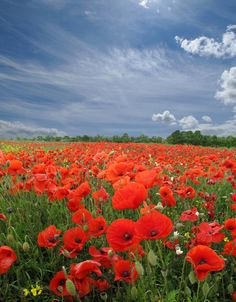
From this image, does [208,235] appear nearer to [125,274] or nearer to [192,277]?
[192,277]

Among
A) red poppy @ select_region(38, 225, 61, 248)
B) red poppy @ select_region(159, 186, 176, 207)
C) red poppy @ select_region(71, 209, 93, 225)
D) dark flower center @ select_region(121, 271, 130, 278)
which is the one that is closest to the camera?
dark flower center @ select_region(121, 271, 130, 278)

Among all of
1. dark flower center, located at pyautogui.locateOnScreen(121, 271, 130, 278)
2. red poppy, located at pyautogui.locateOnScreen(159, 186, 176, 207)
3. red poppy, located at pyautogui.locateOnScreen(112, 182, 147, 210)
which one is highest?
red poppy, located at pyautogui.locateOnScreen(112, 182, 147, 210)

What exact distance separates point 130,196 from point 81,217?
692 millimetres

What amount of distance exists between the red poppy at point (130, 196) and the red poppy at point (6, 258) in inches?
24.4

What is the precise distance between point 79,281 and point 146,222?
61 cm

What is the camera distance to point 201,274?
1.56 metres

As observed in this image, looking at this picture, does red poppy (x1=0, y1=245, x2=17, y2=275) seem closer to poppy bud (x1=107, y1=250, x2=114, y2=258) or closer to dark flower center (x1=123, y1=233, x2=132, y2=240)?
poppy bud (x1=107, y1=250, x2=114, y2=258)

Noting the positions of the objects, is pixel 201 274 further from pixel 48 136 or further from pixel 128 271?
pixel 48 136

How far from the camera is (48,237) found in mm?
2184

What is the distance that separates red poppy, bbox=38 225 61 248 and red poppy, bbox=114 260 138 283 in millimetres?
497

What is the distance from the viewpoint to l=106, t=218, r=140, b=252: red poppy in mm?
1587

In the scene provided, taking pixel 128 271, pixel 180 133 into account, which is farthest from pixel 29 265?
pixel 180 133

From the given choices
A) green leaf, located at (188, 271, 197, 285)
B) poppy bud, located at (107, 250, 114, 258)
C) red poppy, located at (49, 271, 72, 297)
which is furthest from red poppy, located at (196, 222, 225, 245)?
red poppy, located at (49, 271, 72, 297)

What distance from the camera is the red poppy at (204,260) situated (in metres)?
1.48
